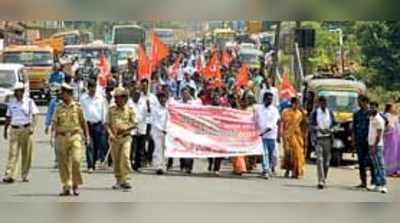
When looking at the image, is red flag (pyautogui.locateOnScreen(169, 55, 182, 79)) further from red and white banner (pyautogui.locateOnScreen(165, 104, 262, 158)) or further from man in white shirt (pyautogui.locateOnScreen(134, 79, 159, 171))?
man in white shirt (pyautogui.locateOnScreen(134, 79, 159, 171))

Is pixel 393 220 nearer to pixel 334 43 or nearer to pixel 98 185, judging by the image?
pixel 98 185

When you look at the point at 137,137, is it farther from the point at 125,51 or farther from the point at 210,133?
the point at 125,51

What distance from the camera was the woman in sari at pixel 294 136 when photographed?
14133mm

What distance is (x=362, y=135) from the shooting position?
12984 mm

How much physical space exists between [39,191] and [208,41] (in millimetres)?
43431

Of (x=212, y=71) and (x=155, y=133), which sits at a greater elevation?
(x=212, y=71)

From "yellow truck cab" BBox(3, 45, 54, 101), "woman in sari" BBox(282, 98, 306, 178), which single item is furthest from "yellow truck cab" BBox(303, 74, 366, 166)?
"yellow truck cab" BBox(3, 45, 54, 101)

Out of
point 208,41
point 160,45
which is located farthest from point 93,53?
point 160,45

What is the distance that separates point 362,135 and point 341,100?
5194 mm

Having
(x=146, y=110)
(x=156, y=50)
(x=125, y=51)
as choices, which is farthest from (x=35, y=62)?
(x=146, y=110)

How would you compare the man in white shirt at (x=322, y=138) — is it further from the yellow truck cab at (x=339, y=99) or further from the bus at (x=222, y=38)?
the bus at (x=222, y=38)

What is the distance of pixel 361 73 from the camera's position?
29.0m

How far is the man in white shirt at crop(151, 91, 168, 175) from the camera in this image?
14.3 meters

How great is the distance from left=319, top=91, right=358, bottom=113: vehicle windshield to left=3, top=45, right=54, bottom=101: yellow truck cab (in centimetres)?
1434
